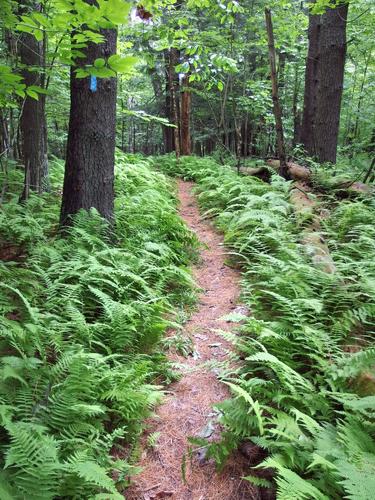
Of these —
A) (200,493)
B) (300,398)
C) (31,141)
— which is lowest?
(200,493)

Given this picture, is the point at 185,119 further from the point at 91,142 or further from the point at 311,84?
the point at 91,142

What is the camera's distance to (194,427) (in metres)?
2.98

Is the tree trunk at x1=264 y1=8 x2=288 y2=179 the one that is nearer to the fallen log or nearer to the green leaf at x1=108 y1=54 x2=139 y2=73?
the fallen log

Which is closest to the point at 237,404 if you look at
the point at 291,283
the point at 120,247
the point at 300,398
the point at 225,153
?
the point at 300,398

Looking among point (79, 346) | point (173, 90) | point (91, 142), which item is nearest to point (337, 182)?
point (91, 142)

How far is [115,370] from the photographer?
3.01m

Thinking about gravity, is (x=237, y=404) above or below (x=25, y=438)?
below

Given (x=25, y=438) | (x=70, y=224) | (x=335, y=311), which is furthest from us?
(x=70, y=224)

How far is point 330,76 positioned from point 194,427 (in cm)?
899

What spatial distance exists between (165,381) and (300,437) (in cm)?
134

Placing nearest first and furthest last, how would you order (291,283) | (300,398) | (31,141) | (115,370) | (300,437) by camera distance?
(300,437) → (300,398) → (115,370) → (291,283) → (31,141)

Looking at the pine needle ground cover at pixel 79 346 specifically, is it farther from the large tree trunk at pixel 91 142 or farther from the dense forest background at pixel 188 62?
the dense forest background at pixel 188 62

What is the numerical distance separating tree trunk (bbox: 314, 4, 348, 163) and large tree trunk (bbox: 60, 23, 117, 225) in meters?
6.29

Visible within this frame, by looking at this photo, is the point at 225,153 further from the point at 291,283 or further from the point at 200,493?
the point at 200,493
